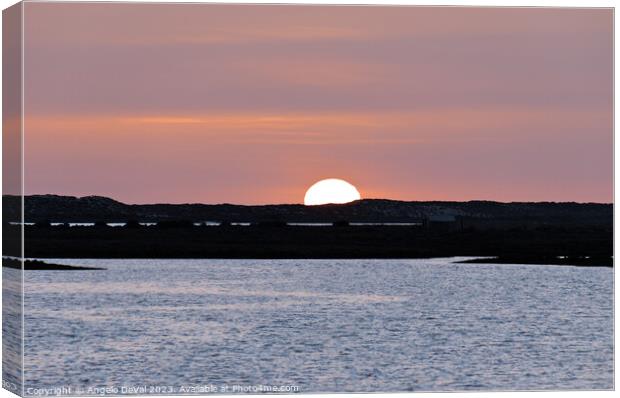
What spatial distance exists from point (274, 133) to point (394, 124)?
11.6ft

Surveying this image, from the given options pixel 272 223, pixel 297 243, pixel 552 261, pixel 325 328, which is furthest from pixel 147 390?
pixel 272 223

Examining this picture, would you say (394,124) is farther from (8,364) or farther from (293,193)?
(8,364)

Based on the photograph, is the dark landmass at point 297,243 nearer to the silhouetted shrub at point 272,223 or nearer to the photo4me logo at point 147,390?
the silhouetted shrub at point 272,223

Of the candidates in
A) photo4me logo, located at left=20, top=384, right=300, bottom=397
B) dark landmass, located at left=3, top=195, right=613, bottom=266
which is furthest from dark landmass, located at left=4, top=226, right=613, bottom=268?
photo4me logo, located at left=20, top=384, right=300, bottom=397

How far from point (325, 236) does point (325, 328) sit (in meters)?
52.1

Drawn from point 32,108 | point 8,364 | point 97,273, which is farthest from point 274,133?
point 97,273

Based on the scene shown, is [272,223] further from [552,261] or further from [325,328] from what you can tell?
[325,328]

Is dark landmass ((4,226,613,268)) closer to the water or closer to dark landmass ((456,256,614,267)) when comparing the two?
dark landmass ((456,256,614,267))

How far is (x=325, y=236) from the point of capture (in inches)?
3733

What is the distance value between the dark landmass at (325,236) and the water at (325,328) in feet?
8.65

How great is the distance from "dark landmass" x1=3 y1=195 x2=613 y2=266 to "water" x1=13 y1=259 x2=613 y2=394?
2635 mm

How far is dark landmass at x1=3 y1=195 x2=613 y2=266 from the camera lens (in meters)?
55.4

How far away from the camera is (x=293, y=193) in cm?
3934

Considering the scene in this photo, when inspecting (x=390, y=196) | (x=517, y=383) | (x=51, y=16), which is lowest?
(x=517, y=383)
